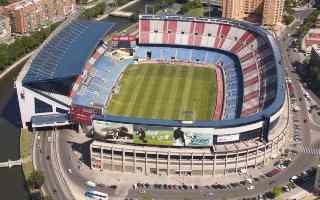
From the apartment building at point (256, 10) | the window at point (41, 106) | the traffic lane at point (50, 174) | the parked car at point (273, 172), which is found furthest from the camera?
the apartment building at point (256, 10)

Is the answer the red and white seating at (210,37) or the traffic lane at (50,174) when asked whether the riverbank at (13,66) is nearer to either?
the red and white seating at (210,37)

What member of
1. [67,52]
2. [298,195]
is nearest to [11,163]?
[67,52]

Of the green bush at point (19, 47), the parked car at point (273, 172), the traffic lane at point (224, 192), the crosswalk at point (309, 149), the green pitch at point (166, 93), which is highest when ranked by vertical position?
the green bush at point (19, 47)

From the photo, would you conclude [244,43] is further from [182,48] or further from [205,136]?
[205,136]

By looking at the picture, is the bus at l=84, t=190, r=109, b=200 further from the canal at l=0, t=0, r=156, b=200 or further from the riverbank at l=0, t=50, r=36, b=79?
the riverbank at l=0, t=50, r=36, b=79

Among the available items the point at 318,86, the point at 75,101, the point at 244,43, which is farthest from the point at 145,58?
the point at 318,86

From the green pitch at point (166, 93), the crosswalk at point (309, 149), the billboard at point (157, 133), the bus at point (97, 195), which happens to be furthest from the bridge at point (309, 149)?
the bus at point (97, 195)
